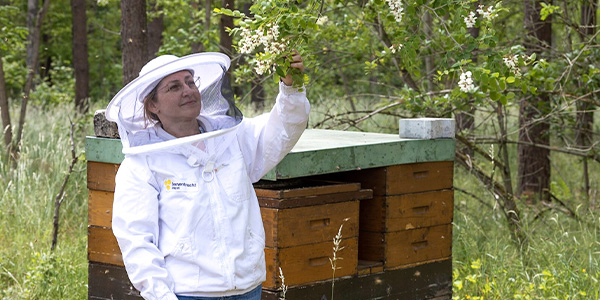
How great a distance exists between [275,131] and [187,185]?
0.43m

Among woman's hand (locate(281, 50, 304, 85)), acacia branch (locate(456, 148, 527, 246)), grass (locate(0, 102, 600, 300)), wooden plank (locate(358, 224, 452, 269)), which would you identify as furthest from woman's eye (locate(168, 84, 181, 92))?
acacia branch (locate(456, 148, 527, 246))

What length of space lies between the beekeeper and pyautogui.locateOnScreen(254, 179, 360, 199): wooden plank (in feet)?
1.98

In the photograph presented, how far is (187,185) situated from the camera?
8.05 feet

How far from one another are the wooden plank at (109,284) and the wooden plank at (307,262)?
2.55ft

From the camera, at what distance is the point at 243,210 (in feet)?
8.23

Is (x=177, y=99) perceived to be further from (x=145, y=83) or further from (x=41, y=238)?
(x=41, y=238)

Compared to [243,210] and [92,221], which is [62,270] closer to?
[92,221]

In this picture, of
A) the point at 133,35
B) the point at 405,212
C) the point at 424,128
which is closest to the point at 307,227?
the point at 405,212

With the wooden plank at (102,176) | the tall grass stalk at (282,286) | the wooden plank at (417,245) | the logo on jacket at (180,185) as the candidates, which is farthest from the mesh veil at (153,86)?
the wooden plank at (417,245)

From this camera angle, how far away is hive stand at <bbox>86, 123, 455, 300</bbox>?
3.34 meters

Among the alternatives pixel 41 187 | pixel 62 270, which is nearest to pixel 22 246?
pixel 62 270

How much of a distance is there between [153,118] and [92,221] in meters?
1.29

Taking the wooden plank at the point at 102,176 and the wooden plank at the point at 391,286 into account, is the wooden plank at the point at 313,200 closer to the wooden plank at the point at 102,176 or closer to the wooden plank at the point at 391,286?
the wooden plank at the point at 391,286

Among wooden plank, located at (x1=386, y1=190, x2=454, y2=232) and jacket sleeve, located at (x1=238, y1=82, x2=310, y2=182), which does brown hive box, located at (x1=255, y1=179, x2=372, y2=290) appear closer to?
wooden plank, located at (x1=386, y1=190, x2=454, y2=232)
